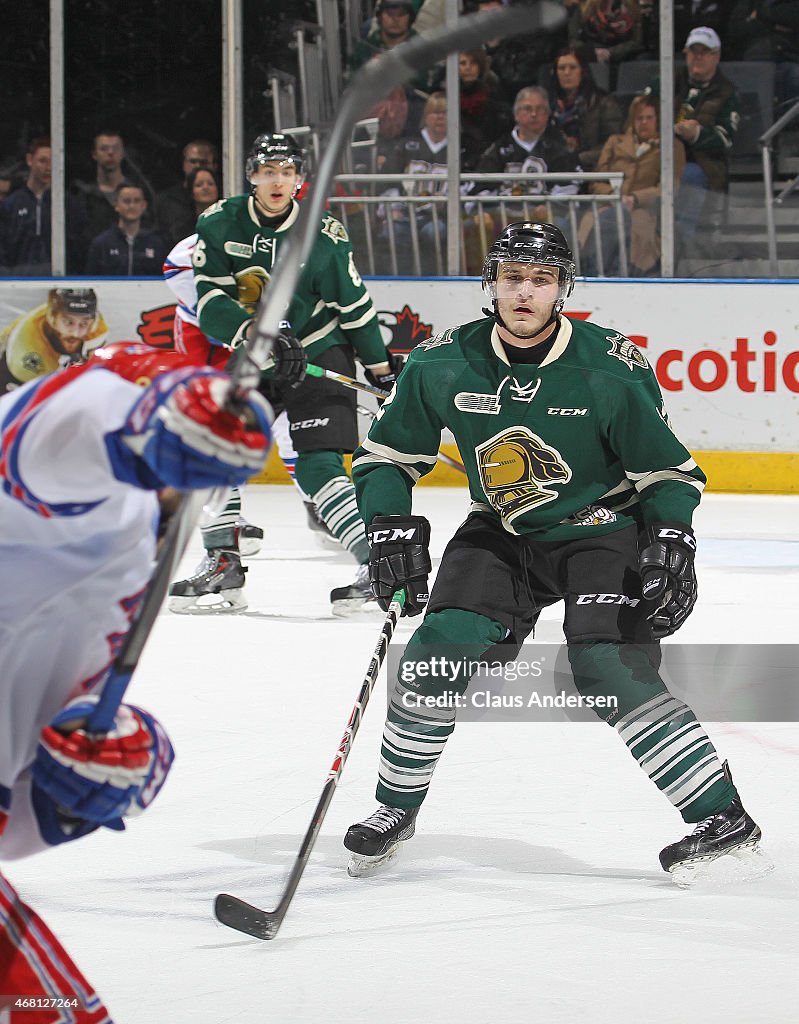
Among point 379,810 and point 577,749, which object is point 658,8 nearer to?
point 577,749

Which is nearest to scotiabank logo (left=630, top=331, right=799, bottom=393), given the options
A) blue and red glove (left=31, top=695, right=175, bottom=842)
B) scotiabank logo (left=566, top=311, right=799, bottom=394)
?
scotiabank logo (left=566, top=311, right=799, bottom=394)

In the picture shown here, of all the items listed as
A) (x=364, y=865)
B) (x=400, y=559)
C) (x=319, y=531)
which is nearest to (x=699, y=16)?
(x=319, y=531)

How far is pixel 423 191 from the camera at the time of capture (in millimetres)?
6953

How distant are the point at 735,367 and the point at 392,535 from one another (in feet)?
14.0

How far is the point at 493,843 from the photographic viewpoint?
2.40m

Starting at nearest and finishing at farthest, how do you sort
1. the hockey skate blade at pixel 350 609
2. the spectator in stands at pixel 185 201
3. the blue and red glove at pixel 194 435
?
the blue and red glove at pixel 194 435 < the hockey skate blade at pixel 350 609 < the spectator in stands at pixel 185 201

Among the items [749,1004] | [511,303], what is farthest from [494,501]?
[749,1004]

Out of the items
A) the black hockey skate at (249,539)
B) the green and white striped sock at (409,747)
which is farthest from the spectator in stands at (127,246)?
the green and white striped sock at (409,747)

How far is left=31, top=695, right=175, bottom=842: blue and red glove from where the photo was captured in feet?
4.00

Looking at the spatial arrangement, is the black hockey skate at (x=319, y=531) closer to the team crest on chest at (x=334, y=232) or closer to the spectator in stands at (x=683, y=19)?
the team crest on chest at (x=334, y=232)

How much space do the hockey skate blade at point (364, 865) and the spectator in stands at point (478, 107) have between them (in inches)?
199

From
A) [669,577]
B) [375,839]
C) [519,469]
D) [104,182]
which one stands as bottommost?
[375,839]

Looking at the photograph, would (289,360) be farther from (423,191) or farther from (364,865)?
(423,191)

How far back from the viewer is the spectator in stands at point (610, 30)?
22.6ft
